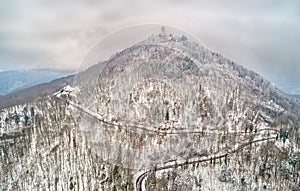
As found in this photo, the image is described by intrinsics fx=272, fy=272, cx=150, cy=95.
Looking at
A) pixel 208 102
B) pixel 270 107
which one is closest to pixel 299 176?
pixel 208 102

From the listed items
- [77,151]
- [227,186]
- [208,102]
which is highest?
[208,102]

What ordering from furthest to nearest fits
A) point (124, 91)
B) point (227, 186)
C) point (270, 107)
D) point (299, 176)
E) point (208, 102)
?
point (270, 107)
point (208, 102)
point (299, 176)
point (227, 186)
point (124, 91)

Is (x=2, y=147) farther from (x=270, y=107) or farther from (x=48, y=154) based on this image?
(x=270, y=107)

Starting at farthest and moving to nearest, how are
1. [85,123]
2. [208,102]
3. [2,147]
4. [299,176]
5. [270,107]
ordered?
1. [270,107]
2. [2,147]
3. [208,102]
4. [299,176]
5. [85,123]

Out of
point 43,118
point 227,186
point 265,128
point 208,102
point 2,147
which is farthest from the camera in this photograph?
point 43,118

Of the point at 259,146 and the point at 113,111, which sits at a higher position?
the point at 113,111

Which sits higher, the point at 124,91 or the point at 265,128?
the point at 124,91

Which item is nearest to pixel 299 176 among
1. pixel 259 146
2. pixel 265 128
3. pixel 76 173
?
pixel 259 146

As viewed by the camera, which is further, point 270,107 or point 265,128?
point 270,107

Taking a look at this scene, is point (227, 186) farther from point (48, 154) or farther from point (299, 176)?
point (48, 154)
